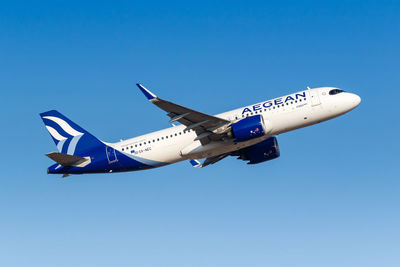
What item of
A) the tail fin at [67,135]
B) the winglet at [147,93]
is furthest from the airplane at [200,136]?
the winglet at [147,93]

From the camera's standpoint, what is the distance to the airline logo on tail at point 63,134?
174 feet

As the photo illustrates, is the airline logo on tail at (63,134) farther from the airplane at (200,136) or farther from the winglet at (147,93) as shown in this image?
the winglet at (147,93)

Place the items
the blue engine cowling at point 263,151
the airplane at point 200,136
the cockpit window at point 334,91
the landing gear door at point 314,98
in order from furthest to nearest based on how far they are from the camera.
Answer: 1. the blue engine cowling at point 263,151
2. the cockpit window at point 334,91
3. the landing gear door at point 314,98
4. the airplane at point 200,136

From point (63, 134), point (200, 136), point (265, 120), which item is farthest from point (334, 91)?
point (63, 134)

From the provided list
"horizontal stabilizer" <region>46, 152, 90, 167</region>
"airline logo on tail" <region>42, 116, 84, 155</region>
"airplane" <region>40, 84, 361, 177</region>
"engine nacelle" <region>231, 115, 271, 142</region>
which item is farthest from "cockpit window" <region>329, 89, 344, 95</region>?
"airline logo on tail" <region>42, 116, 84, 155</region>

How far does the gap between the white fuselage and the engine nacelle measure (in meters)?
1.12

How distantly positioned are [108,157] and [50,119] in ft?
25.2

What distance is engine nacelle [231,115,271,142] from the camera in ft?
154

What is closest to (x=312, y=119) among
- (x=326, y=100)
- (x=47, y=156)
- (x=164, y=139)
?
(x=326, y=100)

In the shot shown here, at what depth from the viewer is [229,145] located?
4934 centimetres

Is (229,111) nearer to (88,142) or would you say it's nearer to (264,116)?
(264,116)

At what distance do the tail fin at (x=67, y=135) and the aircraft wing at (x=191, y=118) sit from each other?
9.86 meters

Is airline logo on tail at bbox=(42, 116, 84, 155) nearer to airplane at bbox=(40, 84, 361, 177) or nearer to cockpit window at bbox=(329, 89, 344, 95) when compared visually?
airplane at bbox=(40, 84, 361, 177)

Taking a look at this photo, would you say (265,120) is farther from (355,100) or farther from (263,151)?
(355,100)
